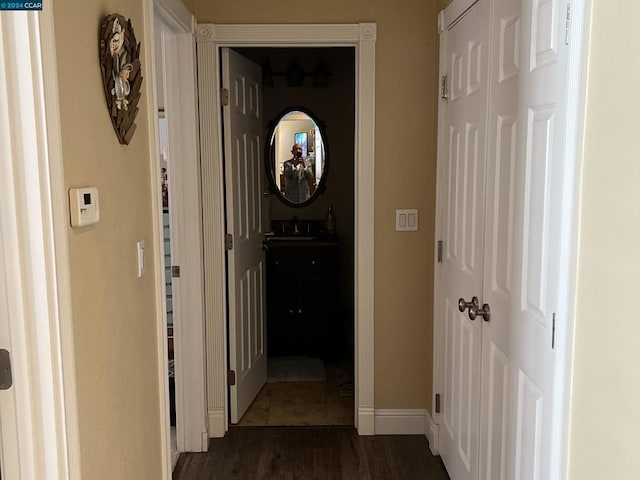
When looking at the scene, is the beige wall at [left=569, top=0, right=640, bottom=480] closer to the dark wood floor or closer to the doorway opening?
the dark wood floor

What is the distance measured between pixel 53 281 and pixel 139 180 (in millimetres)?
698

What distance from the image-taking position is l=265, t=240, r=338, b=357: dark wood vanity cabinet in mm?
4338

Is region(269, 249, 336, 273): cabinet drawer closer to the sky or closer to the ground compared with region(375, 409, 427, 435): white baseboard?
closer to the sky

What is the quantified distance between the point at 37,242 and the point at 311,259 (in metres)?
3.20

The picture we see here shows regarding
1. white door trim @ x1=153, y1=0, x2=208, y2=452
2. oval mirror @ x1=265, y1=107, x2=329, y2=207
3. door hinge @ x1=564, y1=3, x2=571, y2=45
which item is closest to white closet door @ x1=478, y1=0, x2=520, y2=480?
door hinge @ x1=564, y1=3, x2=571, y2=45

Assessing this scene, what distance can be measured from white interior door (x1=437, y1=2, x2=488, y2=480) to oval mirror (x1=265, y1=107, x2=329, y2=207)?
2.01 meters

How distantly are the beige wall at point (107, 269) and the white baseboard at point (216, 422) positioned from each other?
44.7 inches

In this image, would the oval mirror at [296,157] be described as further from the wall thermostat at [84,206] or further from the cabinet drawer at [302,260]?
the wall thermostat at [84,206]

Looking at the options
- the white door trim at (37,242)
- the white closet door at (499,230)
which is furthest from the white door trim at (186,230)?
the white door trim at (37,242)

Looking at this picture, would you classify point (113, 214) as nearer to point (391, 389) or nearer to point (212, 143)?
point (212, 143)

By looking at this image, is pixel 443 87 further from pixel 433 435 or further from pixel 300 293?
pixel 300 293

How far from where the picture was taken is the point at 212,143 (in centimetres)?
301

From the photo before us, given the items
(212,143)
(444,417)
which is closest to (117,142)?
(212,143)

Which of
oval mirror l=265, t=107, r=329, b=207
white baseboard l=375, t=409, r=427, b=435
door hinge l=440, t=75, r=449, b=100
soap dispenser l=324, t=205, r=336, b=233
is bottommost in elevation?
white baseboard l=375, t=409, r=427, b=435
